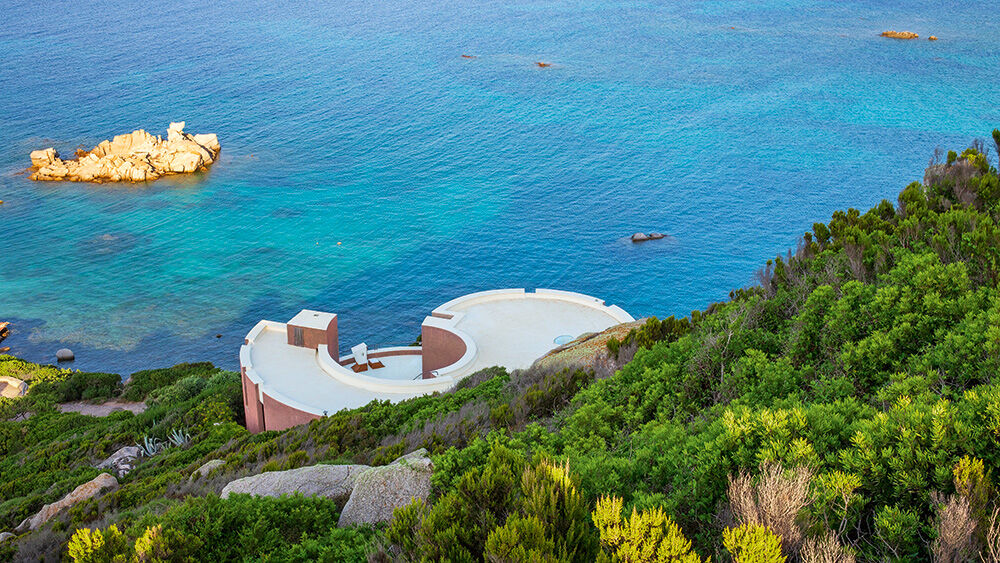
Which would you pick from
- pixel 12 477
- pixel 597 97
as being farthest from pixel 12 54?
pixel 12 477

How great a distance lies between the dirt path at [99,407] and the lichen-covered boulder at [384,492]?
91.0 ft

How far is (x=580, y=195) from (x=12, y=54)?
85599mm

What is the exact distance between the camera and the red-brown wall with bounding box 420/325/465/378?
3070 cm

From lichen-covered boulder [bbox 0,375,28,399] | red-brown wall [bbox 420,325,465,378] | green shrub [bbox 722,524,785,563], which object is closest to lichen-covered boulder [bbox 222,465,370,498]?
green shrub [bbox 722,524,785,563]

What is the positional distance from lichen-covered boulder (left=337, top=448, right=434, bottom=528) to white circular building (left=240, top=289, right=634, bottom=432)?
44.5ft

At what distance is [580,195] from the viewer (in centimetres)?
6512

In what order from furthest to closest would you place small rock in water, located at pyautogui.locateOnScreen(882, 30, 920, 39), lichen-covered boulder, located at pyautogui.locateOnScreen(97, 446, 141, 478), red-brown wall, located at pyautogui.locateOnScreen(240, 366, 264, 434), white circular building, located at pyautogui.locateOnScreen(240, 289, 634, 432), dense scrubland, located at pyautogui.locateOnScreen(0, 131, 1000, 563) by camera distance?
small rock in water, located at pyautogui.locateOnScreen(882, 30, 920, 39) → red-brown wall, located at pyautogui.locateOnScreen(240, 366, 264, 434) → white circular building, located at pyautogui.locateOnScreen(240, 289, 634, 432) → lichen-covered boulder, located at pyautogui.locateOnScreen(97, 446, 141, 478) → dense scrubland, located at pyautogui.locateOnScreen(0, 131, 1000, 563)

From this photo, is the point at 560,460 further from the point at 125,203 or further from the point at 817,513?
the point at 125,203

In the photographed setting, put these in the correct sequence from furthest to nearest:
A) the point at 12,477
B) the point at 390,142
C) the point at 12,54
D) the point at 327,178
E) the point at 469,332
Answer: the point at 12,54 → the point at 390,142 → the point at 327,178 → the point at 469,332 → the point at 12,477

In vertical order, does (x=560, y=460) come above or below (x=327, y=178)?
above

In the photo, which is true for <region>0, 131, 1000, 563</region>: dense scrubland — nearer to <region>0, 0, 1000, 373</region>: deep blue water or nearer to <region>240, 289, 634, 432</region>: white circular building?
<region>240, 289, 634, 432</region>: white circular building

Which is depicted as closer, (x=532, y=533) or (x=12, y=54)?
(x=532, y=533)

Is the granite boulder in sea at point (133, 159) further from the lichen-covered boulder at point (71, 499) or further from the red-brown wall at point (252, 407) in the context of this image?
the lichen-covered boulder at point (71, 499)

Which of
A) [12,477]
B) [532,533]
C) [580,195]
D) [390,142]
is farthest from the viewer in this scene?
[390,142]
